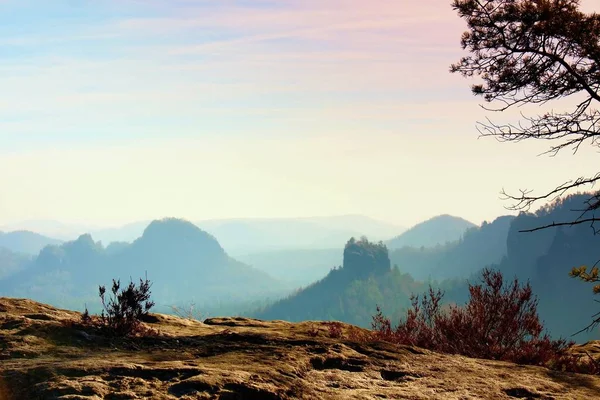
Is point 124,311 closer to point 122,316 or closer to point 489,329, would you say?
point 122,316

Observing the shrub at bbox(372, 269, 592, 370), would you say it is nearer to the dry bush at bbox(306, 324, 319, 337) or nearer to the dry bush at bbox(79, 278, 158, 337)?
the dry bush at bbox(306, 324, 319, 337)

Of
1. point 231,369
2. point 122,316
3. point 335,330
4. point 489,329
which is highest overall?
point 122,316

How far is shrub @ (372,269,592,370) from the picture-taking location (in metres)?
12.3

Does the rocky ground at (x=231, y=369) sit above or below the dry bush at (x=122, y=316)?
below

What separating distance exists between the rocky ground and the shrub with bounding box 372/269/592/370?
3104 millimetres

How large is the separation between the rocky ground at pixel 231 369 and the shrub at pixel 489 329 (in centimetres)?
310

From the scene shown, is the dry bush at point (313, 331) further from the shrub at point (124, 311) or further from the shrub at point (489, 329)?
the shrub at point (124, 311)

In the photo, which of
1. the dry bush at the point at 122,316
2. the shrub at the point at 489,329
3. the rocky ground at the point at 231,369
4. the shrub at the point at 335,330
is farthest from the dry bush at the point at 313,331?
the dry bush at the point at 122,316

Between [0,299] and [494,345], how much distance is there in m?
9.74

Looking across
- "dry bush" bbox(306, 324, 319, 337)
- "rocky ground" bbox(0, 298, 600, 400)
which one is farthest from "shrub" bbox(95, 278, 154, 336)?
"dry bush" bbox(306, 324, 319, 337)

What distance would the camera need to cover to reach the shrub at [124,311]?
8977 millimetres

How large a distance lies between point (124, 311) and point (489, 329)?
8473mm

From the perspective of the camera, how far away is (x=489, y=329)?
14.0 meters

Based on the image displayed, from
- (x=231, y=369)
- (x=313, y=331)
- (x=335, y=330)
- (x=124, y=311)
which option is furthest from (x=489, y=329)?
(x=231, y=369)
